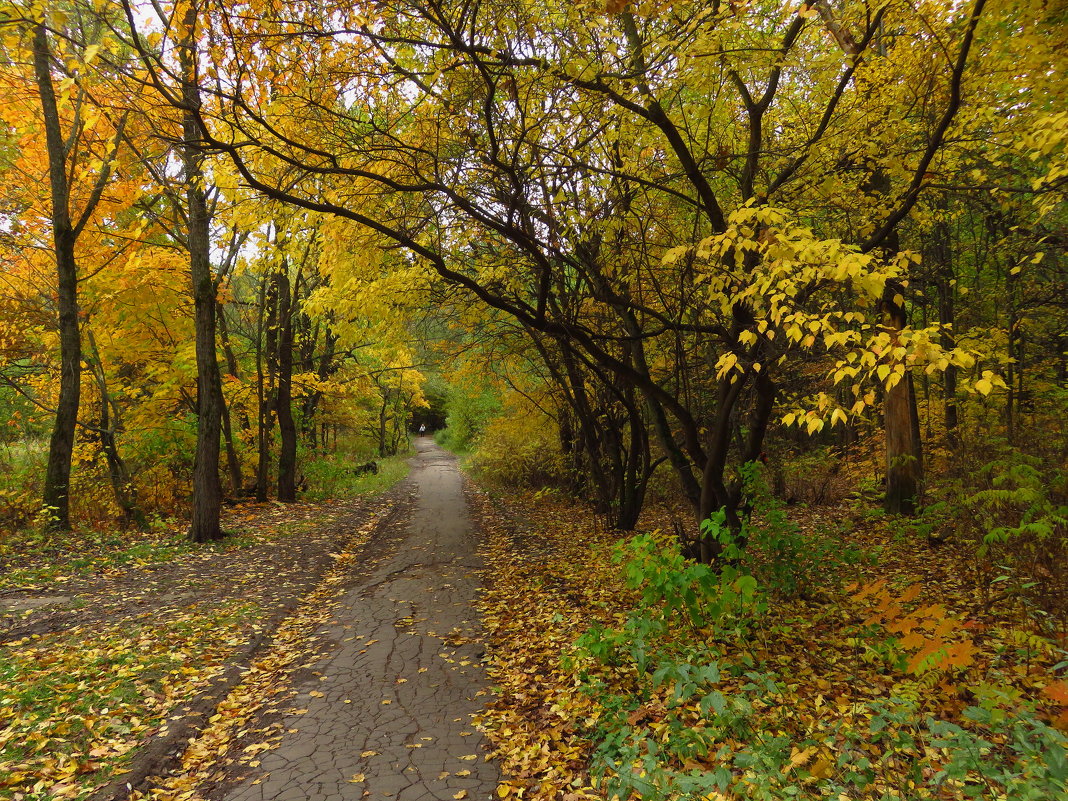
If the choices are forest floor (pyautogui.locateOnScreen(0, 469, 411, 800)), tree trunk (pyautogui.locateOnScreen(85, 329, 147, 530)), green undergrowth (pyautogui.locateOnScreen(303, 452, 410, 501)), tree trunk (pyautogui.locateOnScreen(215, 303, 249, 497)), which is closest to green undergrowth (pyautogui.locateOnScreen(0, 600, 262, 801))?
forest floor (pyautogui.locateOnScreen(0, 469, 411, 800))

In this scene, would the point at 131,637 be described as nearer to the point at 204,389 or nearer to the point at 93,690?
the point at 93,690

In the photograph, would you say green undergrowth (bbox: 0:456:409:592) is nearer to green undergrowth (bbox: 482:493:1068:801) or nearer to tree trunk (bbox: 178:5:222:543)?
tree trunk (bbox: 178:5:222:543)

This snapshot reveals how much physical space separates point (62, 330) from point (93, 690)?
8.09 meters

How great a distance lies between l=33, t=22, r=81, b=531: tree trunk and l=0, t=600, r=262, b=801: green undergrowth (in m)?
5.60

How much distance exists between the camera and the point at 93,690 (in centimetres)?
464

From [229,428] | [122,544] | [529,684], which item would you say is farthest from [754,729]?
[229,428]

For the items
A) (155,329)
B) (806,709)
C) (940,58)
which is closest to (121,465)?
(155,329)

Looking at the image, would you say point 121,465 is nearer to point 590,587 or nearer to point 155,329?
point 155,329

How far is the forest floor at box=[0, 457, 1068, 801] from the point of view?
3.18 metres

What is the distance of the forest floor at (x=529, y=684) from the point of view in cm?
318

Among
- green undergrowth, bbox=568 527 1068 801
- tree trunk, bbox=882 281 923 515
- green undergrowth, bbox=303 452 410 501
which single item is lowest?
green undergrowth, bbox=303 452 410 501

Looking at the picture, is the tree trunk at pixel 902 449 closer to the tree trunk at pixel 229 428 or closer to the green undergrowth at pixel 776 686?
the green undergrowth at pixel 776 686

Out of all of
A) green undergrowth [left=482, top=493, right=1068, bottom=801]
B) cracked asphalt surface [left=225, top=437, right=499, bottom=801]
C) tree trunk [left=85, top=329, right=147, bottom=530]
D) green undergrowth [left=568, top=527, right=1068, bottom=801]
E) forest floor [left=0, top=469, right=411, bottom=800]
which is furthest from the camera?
tree trunk [left=85, top=329, right=147, bottom=530]

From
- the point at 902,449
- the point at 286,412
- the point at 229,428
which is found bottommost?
the point at 902,449
